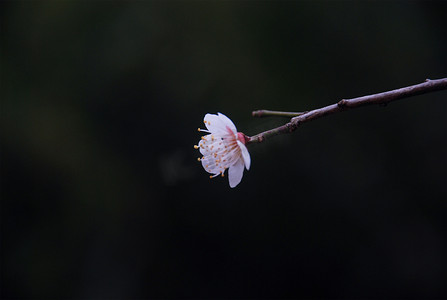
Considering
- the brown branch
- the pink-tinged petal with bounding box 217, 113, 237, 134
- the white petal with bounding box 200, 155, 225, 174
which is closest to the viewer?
the brown branch

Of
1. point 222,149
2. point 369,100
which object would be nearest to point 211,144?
point 222,149

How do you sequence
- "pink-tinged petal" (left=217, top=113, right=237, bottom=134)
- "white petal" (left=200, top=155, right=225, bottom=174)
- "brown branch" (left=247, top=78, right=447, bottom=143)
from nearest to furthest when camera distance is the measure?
"brown branch" (left=247, top=78, right=447, bottom=143)
"pink-tinged petal" (left=217, top=113, right=237, bottom=134)
"white petal" (left=200, top=155, right=225, bottom=174)

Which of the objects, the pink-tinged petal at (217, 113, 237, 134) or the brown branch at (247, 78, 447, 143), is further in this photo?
the pink-tinged petal at (217, 113, 237, 134)

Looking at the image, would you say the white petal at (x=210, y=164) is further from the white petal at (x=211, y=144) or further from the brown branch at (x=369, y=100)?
the brown branch at (x=369, y=100)

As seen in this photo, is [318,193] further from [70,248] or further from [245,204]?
[70,248]

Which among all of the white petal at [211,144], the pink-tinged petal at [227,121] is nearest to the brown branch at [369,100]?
the pink-tinged petal at [227,121]

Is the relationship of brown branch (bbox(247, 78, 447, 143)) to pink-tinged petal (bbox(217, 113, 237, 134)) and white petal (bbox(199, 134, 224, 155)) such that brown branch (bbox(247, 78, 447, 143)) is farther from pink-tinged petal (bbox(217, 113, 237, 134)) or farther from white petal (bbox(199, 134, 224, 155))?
white petal (bbox(199, 134, 224, 155))

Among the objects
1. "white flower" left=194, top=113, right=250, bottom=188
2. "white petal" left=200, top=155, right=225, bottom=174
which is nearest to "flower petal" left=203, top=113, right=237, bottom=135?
"white flower" left=194, top=113, right=250, bottom=188

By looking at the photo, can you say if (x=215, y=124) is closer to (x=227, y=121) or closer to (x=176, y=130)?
(x=227, y=121)
